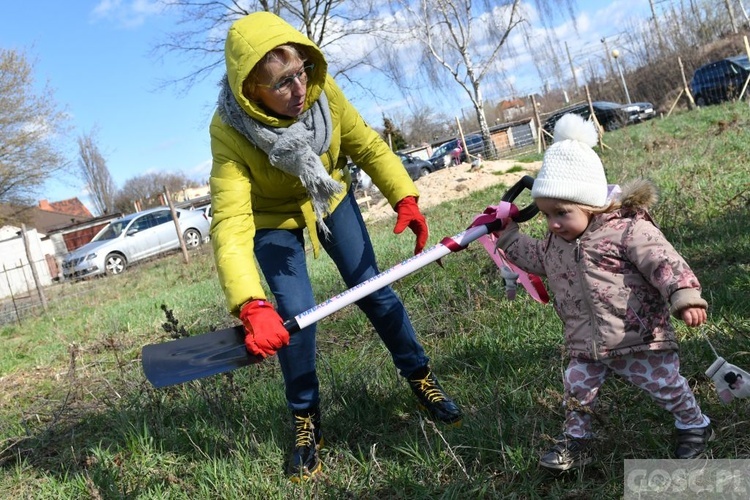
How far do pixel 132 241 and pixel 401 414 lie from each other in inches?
620

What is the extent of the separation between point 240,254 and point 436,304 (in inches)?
78.4

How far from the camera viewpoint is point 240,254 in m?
2.34

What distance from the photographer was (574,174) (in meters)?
1.99

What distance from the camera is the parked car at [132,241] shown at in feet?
53.3

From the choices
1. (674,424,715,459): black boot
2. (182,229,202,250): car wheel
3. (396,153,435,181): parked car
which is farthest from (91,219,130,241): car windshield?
(674,424,715,459): black boot

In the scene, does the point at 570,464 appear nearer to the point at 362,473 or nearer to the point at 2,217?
the point at 362,473

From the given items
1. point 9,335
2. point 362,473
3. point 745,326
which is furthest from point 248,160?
point 9,335

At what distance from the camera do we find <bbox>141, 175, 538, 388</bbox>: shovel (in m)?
2.35

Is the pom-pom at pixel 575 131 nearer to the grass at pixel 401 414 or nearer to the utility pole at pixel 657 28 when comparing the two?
the grass at pixel 401 414

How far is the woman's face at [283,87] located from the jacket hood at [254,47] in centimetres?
4

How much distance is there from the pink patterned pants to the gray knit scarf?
3.78 ft

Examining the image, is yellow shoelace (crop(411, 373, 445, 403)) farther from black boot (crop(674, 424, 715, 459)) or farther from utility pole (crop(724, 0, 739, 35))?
utility pole (crop(724, 0, 739, 35))

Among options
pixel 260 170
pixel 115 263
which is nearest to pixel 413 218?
pixel 260 170

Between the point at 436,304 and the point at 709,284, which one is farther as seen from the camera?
the point at 436,304
